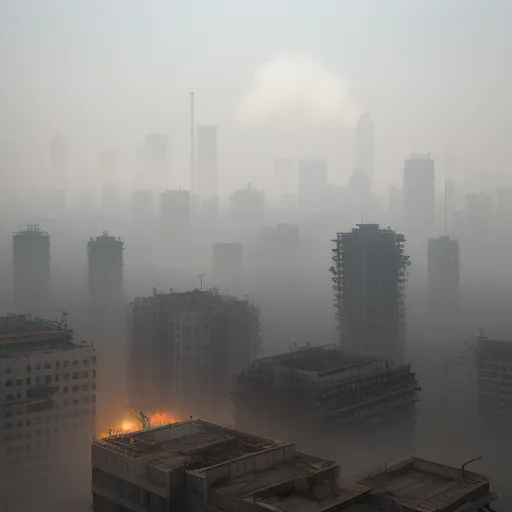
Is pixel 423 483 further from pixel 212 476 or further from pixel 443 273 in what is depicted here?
pixel 443 273

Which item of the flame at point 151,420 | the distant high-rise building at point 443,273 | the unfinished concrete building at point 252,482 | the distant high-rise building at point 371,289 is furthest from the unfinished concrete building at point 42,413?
the distant high-rise building at point 443,273

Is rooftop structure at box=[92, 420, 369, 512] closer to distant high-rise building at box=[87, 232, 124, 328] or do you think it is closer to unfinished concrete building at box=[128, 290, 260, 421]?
unfinished concrete building at box=[128, 290, 260, 421]

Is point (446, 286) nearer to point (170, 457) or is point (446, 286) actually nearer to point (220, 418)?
point (220, 418)

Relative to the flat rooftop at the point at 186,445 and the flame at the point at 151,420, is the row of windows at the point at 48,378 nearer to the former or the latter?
the flame at the point at 151,420

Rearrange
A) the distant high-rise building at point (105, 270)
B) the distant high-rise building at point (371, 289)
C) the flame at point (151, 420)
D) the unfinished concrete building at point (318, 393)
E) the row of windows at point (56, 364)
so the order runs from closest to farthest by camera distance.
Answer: the row of windows at point (56, 364)
the unfinished concrete building at point (318, 393)
the flame at point (151, 420)
the distant high-rise building at point (371, 289)
the distant high-rise building at point (105, 270)

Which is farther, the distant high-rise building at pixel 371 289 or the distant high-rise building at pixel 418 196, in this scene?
the distant high-rise building at pixel 418 196

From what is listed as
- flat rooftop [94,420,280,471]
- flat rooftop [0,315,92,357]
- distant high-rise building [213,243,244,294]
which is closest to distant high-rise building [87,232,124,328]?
distant high-rise building [213,243,244,294]
